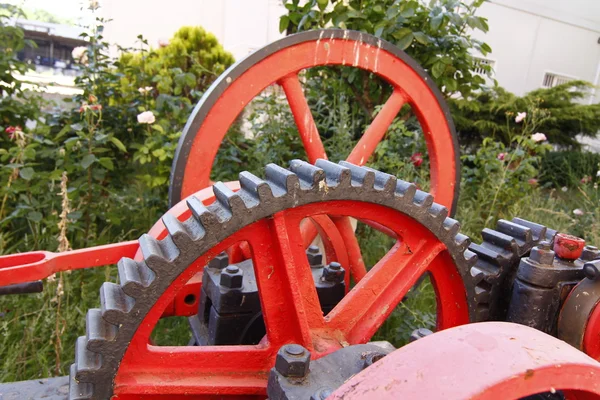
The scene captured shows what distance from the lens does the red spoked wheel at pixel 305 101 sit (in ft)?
6.97

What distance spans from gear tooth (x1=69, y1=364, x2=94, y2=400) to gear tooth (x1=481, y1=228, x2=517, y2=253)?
1.27 metres

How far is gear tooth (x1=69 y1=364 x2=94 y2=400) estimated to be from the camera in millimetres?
1028

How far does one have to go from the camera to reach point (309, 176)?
3.92ft

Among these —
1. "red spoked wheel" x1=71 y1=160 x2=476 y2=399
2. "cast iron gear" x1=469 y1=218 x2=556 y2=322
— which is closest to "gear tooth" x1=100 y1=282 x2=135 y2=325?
"red spoked wheel" x1=71 y1=160 x2=476 y2=399

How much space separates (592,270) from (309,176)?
862 millimetres

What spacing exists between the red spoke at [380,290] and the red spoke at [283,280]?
0.43ft

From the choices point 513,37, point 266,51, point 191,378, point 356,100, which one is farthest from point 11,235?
point 513,37

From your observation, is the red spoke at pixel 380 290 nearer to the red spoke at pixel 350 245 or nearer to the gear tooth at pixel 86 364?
the gear tooth at pixel 86 364

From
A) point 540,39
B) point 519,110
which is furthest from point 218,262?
point 540,39

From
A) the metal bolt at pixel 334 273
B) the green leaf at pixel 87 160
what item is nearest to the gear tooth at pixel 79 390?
the metal bolt at pixel 334 273

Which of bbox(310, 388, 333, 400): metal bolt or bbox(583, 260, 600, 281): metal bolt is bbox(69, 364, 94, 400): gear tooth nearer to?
bbox(310, 388, 333, 400): metal bolt

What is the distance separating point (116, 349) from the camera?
1049mm

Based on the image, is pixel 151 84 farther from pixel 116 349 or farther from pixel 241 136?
pixel 116 349

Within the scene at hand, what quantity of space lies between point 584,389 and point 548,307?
0.68 meters
